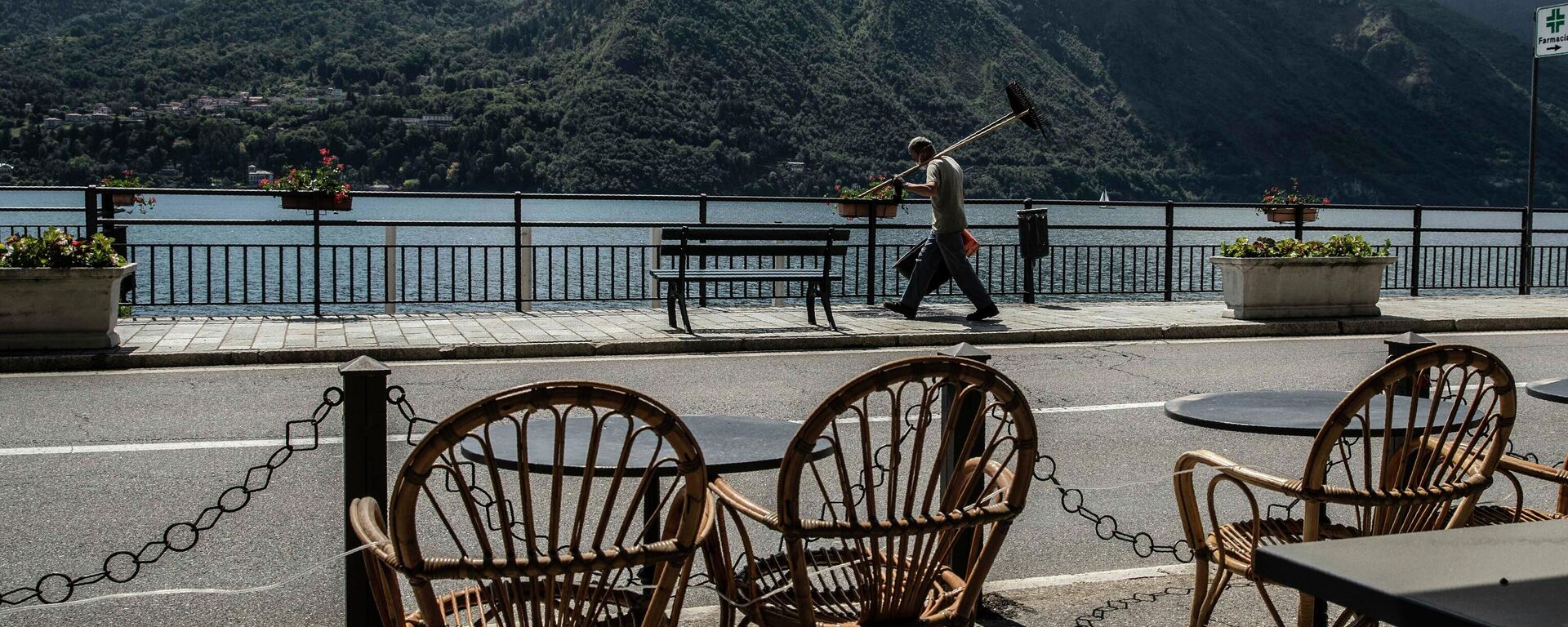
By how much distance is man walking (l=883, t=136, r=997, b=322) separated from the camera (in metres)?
14.7

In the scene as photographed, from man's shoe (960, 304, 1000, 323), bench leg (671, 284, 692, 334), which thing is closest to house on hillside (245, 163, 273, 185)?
bench leg (671, 284, 692, 334)

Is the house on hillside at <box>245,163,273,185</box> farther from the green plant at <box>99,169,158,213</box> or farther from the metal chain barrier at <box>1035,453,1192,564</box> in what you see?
the metal chain barrier at <box>1035,453,1192,564</box>

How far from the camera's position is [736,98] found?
87.9m

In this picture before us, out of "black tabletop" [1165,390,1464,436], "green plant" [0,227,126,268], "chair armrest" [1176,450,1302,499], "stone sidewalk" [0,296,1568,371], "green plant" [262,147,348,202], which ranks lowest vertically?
"stone sidewalk" [0,296,1568,371]

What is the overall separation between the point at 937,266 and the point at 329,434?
27.0 ft

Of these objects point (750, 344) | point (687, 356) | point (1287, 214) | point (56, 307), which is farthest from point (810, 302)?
point (1287, 214)

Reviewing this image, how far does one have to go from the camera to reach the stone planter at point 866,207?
17109 mm

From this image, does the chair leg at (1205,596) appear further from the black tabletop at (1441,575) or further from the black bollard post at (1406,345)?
the black tabletop at (1441,575)

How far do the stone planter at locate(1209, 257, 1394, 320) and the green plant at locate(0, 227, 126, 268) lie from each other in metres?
11.1

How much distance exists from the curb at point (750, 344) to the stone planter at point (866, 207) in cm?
388

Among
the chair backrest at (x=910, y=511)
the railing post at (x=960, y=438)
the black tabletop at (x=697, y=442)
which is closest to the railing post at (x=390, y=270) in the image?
the black tabletop at (x=697, y=442)

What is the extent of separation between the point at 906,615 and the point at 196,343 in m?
10.1

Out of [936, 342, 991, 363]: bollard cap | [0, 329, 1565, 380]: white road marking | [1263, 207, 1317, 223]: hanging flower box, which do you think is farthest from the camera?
[1263, 207, 1317, 223]: hanging flower box

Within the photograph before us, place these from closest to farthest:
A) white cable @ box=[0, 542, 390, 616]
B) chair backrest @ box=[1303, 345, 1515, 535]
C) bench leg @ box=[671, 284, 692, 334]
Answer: chair backrest @ box=[1303, 345, 1515, 535] < white cable @ box=[0, 542, 390, 616] < bench leg @ box=[671, 284, 692, 334]
